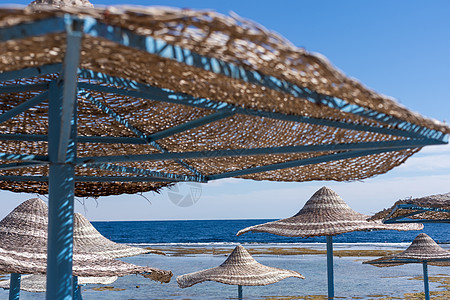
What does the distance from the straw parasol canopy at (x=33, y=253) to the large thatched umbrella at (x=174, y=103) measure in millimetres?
1099

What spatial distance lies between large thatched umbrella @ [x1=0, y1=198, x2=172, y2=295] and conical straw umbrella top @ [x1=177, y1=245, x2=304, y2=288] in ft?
7.23

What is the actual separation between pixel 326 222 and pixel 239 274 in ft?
6.41


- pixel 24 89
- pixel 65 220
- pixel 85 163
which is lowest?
pixel 65 220

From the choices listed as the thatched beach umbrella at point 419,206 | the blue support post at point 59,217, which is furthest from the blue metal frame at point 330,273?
the blue support post at point 59,217

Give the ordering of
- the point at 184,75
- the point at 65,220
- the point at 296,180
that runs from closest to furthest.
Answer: the point at 184,75, the point at 65,220, the point at 296,180

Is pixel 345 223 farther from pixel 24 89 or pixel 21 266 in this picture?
pixel 24 89

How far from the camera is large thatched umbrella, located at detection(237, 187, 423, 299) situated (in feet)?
24.9

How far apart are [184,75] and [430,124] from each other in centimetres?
98

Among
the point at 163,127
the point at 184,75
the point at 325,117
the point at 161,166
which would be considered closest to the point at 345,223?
the point at 161,166

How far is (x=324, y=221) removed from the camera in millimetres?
7922

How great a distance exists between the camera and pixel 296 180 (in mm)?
4051

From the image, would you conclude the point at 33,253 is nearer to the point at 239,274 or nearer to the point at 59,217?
the point at 59,217

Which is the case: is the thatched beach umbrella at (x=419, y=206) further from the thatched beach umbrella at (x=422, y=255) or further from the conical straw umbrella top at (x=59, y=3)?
the conical straw umbrella top at (x=59, y=3)

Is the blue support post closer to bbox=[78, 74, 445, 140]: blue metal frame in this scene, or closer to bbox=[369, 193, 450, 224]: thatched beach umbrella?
bbox=[78, 74, 445, 140]: blue metal frame
